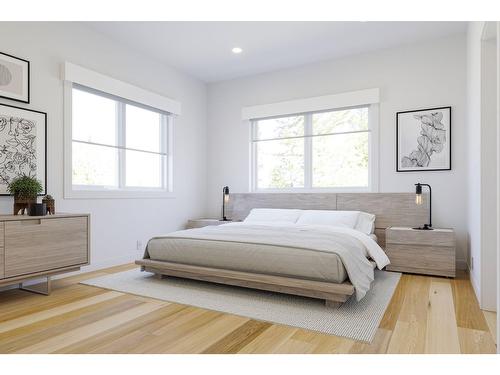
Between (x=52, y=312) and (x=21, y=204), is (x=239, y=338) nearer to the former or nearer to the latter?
(x=52, y=312)

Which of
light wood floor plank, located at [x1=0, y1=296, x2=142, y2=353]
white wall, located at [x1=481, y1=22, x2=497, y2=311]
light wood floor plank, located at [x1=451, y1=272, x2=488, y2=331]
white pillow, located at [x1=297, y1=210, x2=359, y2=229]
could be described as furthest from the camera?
white pillow, located at [x1=297, y1=210, x2=359, y2=229]

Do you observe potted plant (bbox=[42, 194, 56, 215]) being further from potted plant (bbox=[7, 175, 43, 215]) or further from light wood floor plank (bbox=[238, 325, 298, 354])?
light wood floor plank (bbox=[238, 325, 298, 354])

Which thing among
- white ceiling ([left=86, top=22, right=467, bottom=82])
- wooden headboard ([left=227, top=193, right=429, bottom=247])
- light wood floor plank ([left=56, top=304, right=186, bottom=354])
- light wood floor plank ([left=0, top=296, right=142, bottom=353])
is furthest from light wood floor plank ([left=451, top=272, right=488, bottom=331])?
white ceiling ([left=86, top=22, right=467, bottom=82])

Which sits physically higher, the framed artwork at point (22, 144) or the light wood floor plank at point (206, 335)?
the framed artwork at point (22, 144)

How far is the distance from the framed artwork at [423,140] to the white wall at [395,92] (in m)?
0.07

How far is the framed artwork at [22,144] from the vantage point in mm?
3049

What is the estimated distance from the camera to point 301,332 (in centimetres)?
216

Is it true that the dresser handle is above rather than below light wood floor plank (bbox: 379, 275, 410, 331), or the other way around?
above

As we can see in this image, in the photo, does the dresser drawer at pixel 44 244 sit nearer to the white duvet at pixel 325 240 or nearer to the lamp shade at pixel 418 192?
the white duvet at pixel 325 240

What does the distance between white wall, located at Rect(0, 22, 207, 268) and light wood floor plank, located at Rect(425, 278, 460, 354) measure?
3386mm

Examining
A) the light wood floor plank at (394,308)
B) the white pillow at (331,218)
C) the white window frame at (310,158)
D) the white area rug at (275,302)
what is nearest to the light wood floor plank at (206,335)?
the white area rug at (275,302)

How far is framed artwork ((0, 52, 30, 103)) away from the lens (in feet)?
10.0

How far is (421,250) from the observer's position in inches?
146
